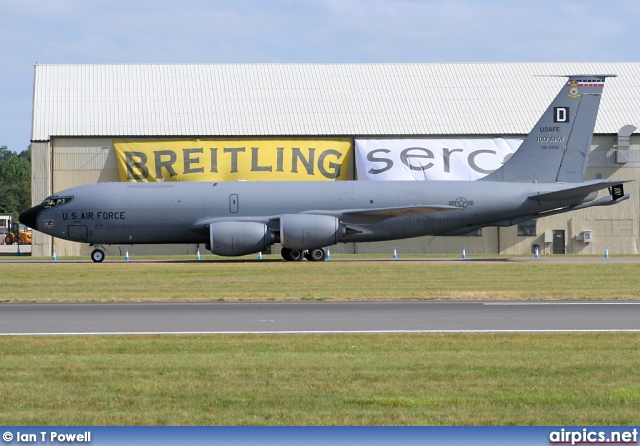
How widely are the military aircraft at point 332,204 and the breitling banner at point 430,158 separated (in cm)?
1417

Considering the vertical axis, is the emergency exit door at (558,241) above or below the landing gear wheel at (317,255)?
above

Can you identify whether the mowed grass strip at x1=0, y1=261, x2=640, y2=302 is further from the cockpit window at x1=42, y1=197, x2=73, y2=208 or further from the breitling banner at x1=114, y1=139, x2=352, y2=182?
the breitling banner at x1=114, y1=139, x2=352, y2=182

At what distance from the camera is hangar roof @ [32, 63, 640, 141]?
6288 cm

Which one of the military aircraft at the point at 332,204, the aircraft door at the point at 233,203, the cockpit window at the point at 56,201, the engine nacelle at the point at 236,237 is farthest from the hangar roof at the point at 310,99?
the engine nacelle at the point at 236,237

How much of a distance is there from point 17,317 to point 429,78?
5018cm

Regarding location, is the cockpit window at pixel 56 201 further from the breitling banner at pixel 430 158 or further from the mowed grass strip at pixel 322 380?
the mowed grass strip at pixel 322 380

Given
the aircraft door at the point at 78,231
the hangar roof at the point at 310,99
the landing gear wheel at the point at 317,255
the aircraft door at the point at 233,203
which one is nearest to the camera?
the aircraft door at the point at 233,203

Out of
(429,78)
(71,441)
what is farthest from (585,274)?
(429,78)

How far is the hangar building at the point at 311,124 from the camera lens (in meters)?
61.1

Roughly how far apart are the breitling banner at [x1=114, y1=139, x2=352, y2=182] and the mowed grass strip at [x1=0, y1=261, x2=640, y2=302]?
20.3m

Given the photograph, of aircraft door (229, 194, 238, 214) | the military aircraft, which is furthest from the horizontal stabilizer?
aircraft door (229, 194, 238, 214)

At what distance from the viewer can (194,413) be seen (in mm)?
10805

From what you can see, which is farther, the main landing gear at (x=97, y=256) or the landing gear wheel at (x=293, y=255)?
the main landing gear at (x=97, y=256)

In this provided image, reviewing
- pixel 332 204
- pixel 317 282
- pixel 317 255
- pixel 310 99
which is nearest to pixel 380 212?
pixel 332 204
